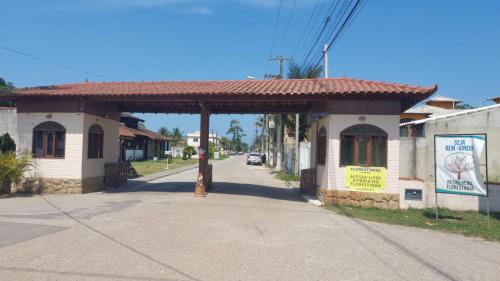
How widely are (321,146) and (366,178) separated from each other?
2.66 m

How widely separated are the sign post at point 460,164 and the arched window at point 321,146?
4.05 metres

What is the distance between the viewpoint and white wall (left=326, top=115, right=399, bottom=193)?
515 inches

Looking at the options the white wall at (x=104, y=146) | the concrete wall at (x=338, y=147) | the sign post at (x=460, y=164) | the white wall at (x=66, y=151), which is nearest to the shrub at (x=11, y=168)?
the white wall at (x=66, y=151)

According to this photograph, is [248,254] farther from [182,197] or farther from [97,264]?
[182,197]

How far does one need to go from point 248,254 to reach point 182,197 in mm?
8403

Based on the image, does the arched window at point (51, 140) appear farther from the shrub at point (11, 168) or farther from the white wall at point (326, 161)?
the white wall at point (326, 161)

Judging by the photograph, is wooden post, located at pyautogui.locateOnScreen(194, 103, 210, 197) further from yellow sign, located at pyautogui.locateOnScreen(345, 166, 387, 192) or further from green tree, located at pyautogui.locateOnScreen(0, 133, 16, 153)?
green tree, located at pyautogui.locateOnScreen(0, 133, 16, 153)

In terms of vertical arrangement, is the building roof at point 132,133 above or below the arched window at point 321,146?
above

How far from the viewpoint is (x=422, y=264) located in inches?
261

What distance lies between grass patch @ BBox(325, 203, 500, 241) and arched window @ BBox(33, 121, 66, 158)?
10281 millimetres

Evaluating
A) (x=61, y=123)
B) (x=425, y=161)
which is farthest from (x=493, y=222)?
(x=61, y=123)

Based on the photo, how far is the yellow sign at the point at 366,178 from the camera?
13102 mm

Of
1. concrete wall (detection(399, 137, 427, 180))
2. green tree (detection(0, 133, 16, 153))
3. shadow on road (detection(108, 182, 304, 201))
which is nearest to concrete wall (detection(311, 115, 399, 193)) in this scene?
concrete wall (detection(399, 137, 427, 180))

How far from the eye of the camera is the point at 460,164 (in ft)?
36.3
